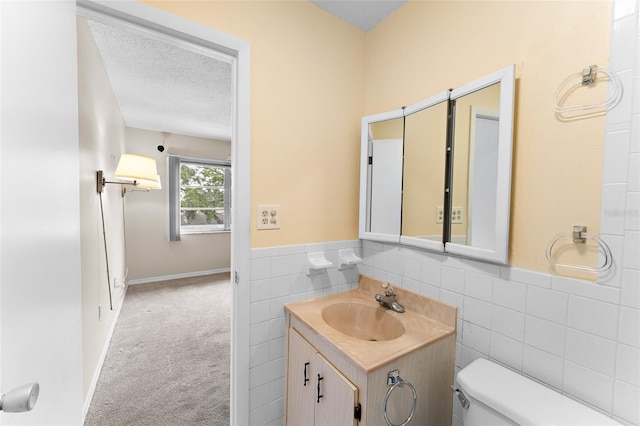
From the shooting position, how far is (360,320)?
59.0 inches

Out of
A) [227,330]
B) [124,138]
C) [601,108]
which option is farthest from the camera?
[124,138]

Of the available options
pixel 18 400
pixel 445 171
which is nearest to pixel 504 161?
pixel 445 171

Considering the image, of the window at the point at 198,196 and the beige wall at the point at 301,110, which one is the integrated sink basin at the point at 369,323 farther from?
the window at the point at 198,196

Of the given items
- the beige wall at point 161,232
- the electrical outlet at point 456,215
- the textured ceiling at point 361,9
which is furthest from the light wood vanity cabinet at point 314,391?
the beige wall at point 161,232

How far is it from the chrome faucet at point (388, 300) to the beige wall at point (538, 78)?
59 cm

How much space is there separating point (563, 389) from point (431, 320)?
1.63 ft

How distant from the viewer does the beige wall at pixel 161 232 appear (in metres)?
4.00

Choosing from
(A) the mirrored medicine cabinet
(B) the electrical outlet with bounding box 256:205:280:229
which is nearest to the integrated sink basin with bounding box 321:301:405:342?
(A) the mirrored medicine cabinet

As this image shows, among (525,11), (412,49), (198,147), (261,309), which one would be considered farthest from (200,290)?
(525,11)

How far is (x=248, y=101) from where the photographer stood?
1.29 m

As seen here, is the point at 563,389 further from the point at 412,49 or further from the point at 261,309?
the point at 412,49

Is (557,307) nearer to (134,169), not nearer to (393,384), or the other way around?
(393,384)

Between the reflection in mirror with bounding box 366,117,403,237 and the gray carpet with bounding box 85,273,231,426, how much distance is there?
1564mm

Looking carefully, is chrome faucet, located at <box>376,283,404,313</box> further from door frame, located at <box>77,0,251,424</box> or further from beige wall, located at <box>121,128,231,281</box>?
beige wall, located at <box>121,128,231,281</box>
